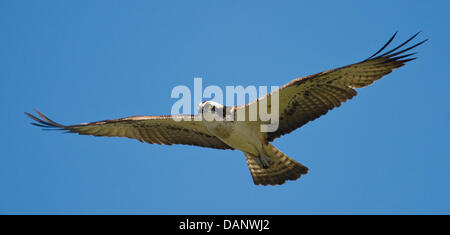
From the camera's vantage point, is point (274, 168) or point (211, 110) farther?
point (274, 168)

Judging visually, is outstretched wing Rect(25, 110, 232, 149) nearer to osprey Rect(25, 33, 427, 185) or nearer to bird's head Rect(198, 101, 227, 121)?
osprey Rect(25, 33, 427, 185)

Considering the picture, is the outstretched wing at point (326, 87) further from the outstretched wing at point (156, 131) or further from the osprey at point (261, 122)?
the outstretched wing at point (156, 131)

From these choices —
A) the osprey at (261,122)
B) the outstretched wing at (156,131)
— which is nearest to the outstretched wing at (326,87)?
the osprey at (261,122)

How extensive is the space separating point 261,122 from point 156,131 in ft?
6.76

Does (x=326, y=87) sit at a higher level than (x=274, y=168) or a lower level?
higher

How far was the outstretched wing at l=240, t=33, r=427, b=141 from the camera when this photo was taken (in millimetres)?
9211

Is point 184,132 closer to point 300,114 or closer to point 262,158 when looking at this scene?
point 262,158

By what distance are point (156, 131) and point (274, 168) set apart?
234 cm

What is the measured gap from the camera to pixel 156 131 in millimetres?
11000

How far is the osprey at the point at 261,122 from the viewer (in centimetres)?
938

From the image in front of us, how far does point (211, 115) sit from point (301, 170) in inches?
81.8

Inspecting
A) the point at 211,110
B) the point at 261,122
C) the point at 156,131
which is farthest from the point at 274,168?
the point at 156,131

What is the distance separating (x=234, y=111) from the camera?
9930 mm

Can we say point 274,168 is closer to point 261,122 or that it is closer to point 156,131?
point 261,122
